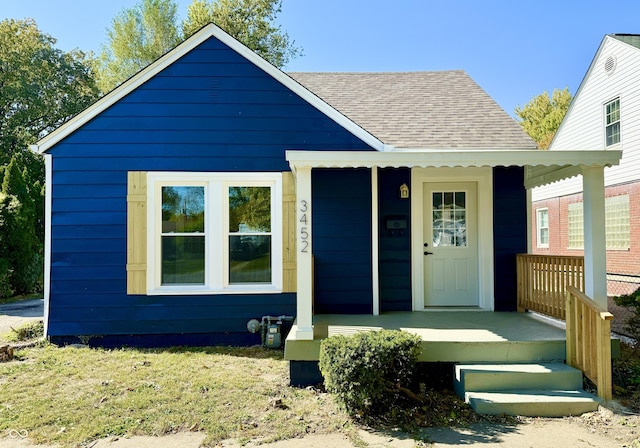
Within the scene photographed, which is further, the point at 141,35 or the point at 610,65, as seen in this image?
the point at 141,35

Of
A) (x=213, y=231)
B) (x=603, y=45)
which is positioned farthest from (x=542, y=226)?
(x=213, y=231)

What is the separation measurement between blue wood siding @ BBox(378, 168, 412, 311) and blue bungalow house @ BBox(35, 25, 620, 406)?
2 cm

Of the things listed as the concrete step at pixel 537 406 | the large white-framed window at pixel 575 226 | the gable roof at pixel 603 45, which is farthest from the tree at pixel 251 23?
the concrete step at pixel 537 406

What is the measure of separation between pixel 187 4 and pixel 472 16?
13.2 metres

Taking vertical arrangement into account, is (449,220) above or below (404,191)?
below

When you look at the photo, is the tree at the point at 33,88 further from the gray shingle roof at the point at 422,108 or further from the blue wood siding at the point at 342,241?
the blue wood siding at the point at 342,241

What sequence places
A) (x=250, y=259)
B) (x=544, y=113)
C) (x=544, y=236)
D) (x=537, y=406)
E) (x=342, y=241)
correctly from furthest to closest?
(x=544, y=113), (x=544, y=236), (x=342, y=241), (x=250, y=259), (x=537, y=406)

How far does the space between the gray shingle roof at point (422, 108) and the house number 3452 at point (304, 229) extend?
2.68 m

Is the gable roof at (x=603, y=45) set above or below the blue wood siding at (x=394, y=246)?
above

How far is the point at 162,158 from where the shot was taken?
6.54 meters

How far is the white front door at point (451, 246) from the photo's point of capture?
7133 mm

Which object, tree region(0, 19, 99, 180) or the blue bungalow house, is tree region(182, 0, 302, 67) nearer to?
tree region(0, 19, 99, 180)

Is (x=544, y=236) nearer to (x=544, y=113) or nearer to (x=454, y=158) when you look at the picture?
(x=454, y=158)

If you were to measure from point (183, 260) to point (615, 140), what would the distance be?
1352 centimetres
